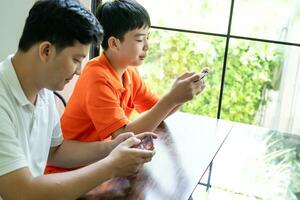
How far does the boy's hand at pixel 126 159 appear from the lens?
3.20 feet

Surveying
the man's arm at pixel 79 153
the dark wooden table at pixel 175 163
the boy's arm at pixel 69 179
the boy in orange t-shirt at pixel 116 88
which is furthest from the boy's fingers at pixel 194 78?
the boy's arm at pixel 69 179

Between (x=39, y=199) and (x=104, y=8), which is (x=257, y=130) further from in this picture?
(x=39, y=199)

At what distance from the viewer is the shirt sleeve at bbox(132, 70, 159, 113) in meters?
1.69

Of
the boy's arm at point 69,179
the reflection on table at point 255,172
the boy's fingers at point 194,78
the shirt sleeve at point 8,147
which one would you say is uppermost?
the boy's fingers at point 194,78

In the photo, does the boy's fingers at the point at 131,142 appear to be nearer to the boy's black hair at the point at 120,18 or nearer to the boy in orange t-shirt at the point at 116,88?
the boy in orange t-shirt at the point at 116,88

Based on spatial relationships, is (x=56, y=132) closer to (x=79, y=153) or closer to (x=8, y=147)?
(x=79, y=153)

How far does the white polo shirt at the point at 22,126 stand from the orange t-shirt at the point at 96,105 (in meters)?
0.17

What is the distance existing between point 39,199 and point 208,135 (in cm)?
79

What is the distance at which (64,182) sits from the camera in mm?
913

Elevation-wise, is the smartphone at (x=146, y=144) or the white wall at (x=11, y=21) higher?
the white wall at (x=11, y=21)

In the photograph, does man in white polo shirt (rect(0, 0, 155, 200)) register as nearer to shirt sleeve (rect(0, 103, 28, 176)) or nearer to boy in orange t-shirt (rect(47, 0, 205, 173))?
shirt sleeve (rect(0, 103, 28, 176))

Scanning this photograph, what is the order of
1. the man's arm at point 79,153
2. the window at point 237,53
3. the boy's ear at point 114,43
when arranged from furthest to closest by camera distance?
1. the window at point 237,53
2. the boy's ear at point 114,43
3. the man's arm at point 79,153

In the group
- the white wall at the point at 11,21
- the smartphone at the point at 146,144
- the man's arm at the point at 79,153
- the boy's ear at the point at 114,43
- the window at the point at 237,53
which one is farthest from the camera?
the window at the point at 237,53

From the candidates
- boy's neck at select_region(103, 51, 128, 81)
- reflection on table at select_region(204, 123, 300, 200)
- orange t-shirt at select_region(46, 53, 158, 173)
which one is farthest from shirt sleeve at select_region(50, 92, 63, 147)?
reflection on table at select_region(204, 123, 300, 200)
